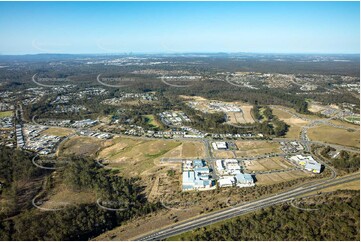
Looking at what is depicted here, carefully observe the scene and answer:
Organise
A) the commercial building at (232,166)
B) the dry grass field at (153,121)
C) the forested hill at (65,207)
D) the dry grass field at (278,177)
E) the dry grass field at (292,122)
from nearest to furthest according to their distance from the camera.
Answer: the forested hill at (65,207)
the dry grass field at (278,177)
the commercial building at (232,166)
the dry grass field at (292,122)
the dry grass field at (153,121)

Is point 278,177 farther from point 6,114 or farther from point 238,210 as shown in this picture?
point 6,114

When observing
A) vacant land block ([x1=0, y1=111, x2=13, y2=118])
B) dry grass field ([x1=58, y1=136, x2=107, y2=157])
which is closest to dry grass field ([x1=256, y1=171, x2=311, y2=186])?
dry grass field ([x1=58, y1=136, x2=107, y2=157])

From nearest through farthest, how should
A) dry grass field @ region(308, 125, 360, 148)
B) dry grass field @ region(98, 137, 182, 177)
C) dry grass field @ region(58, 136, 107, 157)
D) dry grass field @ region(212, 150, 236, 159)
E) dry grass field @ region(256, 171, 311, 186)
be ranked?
1. dry grass field @ region(256, 171, 311, 186)
2. dry grass field @ region(98, 137, 182, 177)
3. dry grass field @ region(212, 150, 236, 159)
4. dry grass field @ region(58, 136, 107, 157)
5. dry grass field @ region(308, 125, 360, 148)

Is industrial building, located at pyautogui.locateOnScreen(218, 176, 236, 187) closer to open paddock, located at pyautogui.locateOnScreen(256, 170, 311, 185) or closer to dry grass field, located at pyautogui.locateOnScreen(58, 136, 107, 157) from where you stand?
open paddock, located at pyautogui.locateOnScreen(256, 170, 311, 185)

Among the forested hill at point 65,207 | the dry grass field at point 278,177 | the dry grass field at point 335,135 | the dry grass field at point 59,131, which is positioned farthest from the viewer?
the dry grass field at point 59,131

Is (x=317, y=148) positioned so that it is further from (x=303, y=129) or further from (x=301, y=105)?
(x=301, y=105)

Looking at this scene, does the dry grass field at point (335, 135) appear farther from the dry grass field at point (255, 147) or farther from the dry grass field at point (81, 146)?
the dry grass field at point (81, 146)

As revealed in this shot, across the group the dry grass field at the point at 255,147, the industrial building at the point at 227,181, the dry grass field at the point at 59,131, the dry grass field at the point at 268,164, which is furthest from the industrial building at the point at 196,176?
the dry grass field at the point at 59,131
